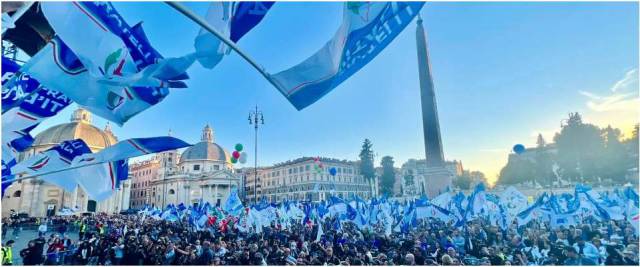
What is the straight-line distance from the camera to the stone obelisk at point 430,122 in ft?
89.0

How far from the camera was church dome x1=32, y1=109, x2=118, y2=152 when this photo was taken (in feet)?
197

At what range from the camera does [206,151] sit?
81.4 m

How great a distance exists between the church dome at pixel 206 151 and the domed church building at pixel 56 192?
1762 cm

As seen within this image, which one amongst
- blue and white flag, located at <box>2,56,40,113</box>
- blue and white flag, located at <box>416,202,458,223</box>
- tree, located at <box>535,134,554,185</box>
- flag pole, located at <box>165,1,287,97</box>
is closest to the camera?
flag pole, located at <box>165,1,287,97</box>

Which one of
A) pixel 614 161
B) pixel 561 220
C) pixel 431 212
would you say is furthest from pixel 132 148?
pixel 614 161

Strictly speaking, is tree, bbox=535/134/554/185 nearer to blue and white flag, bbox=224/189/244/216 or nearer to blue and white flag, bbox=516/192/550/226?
blue and white flag, bbox=516/192/550/226

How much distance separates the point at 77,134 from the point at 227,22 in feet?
229

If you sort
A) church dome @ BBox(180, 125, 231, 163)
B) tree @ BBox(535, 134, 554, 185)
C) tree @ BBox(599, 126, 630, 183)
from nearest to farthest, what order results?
tree @ BBox(599, 126, 630, 183), tree @ BBox(535, 134, 554, 185), church dome @ BBox(180, 125, 231, 163)

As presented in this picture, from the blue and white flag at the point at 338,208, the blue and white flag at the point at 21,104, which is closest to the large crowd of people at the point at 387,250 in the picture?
the blue and white flag at the point at 338,208

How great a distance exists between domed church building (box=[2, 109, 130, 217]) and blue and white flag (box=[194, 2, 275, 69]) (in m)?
55.0

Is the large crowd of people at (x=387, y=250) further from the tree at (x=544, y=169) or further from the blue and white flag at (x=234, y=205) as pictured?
the tree at (x=544, y=169)

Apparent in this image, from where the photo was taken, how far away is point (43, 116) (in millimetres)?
7141

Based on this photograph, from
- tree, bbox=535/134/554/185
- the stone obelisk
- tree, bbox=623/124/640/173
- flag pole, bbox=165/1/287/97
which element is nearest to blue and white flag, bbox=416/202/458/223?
flag pole, bbox=165/1/287/97

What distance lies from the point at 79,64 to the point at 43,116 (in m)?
2.39
